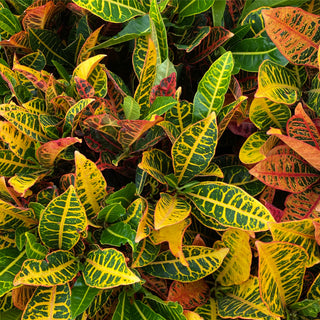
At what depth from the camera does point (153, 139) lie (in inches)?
35.8

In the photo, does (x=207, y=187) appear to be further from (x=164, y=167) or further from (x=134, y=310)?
(x=134, y=310)

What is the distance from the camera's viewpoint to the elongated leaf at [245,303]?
2.79 ft

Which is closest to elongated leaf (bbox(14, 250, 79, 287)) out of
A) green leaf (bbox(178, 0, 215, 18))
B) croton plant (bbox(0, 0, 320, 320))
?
croton plant (bbox(0, 0, 320, 320))

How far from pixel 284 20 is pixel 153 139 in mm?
401

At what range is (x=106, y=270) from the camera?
82cm

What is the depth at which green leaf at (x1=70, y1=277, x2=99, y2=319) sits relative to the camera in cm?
80

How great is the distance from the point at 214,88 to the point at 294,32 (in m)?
0.24

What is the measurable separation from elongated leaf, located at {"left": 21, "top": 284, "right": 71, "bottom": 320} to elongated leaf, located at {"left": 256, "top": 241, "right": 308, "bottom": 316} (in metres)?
0.41

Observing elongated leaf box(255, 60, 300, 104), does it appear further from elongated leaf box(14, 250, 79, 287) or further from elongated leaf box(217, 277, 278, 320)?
elongated leaf box(14, 250, 79, 287)

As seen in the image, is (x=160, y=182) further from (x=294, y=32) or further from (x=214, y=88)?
(x=294, y=32)

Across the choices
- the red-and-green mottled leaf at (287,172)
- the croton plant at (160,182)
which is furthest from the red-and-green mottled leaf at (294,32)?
the red-and-green mottled leaf at (287,172)

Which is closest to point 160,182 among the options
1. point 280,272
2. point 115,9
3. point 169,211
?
point 169,211

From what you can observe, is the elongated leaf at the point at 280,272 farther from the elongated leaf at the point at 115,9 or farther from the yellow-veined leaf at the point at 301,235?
the elongated leaf at the point at 115,9

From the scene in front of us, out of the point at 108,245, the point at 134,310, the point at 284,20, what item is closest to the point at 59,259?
the point at 108,245
